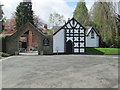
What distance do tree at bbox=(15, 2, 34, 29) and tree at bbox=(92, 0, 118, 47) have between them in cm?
1782

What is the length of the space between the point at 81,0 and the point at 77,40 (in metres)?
31.0

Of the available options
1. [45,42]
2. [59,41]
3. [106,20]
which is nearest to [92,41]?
[106,20]

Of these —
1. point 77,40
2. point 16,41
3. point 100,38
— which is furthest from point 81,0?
point 16,41

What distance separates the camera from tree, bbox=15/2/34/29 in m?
45.7

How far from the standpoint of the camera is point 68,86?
29.0ft

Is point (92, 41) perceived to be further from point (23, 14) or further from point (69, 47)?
point (23, 14)

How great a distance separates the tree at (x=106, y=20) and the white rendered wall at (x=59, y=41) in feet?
25.4

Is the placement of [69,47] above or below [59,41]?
below

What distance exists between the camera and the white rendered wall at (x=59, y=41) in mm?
30666

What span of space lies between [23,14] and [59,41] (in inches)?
744

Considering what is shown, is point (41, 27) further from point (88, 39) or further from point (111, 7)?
point (111, 7)

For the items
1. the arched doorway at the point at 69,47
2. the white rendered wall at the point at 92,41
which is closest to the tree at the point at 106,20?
the white rendered wall at the point at 92,41

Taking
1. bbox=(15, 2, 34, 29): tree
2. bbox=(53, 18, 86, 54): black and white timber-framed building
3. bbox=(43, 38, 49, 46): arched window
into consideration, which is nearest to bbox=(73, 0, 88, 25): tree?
bbox=(15, 2, 34, 29): tree

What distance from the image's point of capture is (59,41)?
31.0 metres
